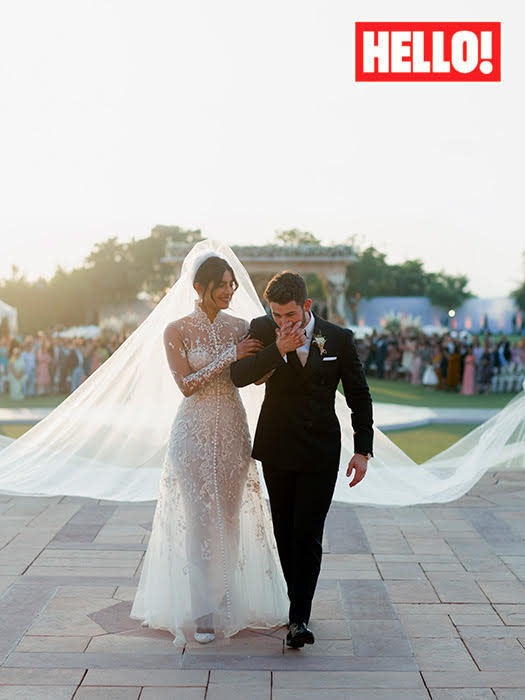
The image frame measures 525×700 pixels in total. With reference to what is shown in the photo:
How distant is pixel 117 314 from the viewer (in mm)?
88875

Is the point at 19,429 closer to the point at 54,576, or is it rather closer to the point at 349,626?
the point at 54,576

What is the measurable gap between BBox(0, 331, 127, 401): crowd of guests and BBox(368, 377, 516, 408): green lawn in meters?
7.49

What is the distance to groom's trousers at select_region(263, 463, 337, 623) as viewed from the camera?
4.07m

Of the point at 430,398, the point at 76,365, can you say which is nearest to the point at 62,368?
the point at 76,365

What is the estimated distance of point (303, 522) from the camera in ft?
13.3

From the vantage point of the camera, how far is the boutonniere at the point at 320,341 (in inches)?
156

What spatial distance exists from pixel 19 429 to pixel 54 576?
378 inches

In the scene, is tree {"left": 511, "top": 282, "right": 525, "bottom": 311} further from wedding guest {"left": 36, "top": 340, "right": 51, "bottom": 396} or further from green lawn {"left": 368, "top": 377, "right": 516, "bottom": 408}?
wedding guest {"left": 36, "top": 340, "right": 51, "bottom": 396}

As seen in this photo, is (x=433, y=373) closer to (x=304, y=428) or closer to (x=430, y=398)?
(x=430, y=398)

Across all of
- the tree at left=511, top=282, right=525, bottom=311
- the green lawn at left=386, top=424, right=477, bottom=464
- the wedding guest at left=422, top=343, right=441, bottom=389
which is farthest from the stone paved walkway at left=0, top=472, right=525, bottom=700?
the tree at left=511, top=282, right=525, bottom=311

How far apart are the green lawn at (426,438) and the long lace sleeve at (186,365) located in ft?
24.3

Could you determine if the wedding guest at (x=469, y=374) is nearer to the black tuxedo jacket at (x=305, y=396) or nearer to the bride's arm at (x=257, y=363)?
the black tuxedo jacket at (x=305, y=396)

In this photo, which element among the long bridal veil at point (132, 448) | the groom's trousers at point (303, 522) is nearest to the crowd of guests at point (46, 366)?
the long bridal veil at point (132, 448)

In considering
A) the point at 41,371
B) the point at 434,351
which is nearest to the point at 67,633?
the point at 41,371
